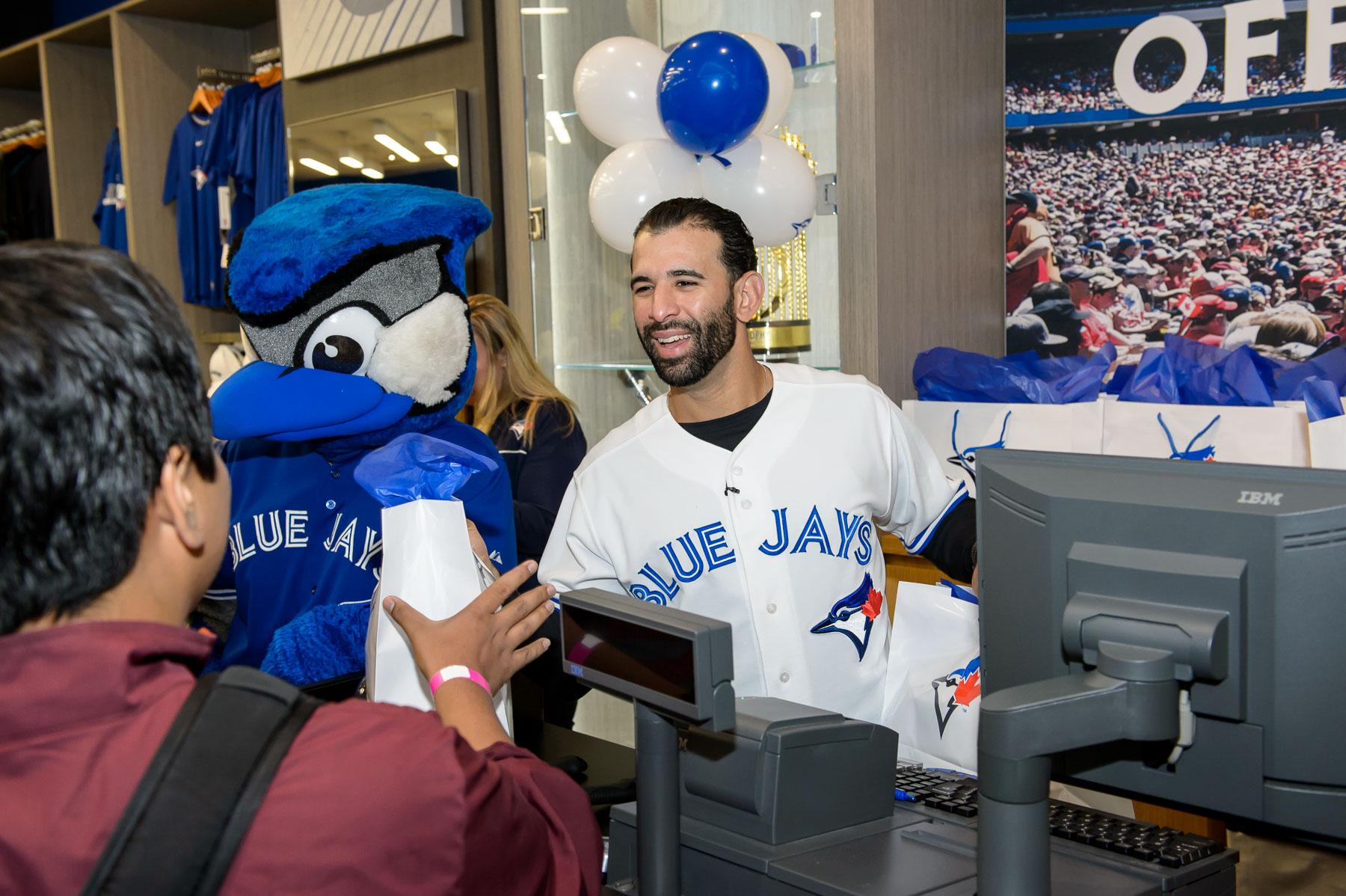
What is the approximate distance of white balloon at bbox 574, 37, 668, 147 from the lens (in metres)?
2.57

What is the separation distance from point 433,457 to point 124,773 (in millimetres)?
707

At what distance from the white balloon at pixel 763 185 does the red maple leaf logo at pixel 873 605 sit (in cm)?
90

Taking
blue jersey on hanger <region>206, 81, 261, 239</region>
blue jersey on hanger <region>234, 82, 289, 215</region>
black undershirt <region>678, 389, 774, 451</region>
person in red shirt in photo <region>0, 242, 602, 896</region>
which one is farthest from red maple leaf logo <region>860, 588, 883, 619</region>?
blue jersey on hanger <region>206, 81, 261, 239</region>

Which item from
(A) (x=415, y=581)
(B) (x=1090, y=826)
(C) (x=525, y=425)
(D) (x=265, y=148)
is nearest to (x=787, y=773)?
(B) (x=1090, y=826)

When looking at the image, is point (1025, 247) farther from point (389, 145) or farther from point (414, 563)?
point (414, 563)

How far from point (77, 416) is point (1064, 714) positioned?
0.74 m

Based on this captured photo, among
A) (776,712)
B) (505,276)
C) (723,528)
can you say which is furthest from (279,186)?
(776,712)

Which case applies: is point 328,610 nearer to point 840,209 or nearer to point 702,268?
point 702,268

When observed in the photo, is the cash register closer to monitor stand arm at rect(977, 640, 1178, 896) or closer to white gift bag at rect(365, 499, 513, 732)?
monitor stand arm at rect(977, 640, 1178, 896)

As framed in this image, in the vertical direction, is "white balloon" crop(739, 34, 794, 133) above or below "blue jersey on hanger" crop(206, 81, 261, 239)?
below

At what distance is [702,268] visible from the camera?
79.0 inches

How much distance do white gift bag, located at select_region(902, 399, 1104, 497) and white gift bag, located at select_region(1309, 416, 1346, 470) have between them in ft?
1.33

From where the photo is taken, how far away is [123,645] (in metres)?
0.71

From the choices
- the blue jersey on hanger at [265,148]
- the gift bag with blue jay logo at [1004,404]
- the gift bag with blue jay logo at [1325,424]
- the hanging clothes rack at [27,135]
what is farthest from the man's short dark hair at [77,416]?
the hanging clothes rack at [27,135]
